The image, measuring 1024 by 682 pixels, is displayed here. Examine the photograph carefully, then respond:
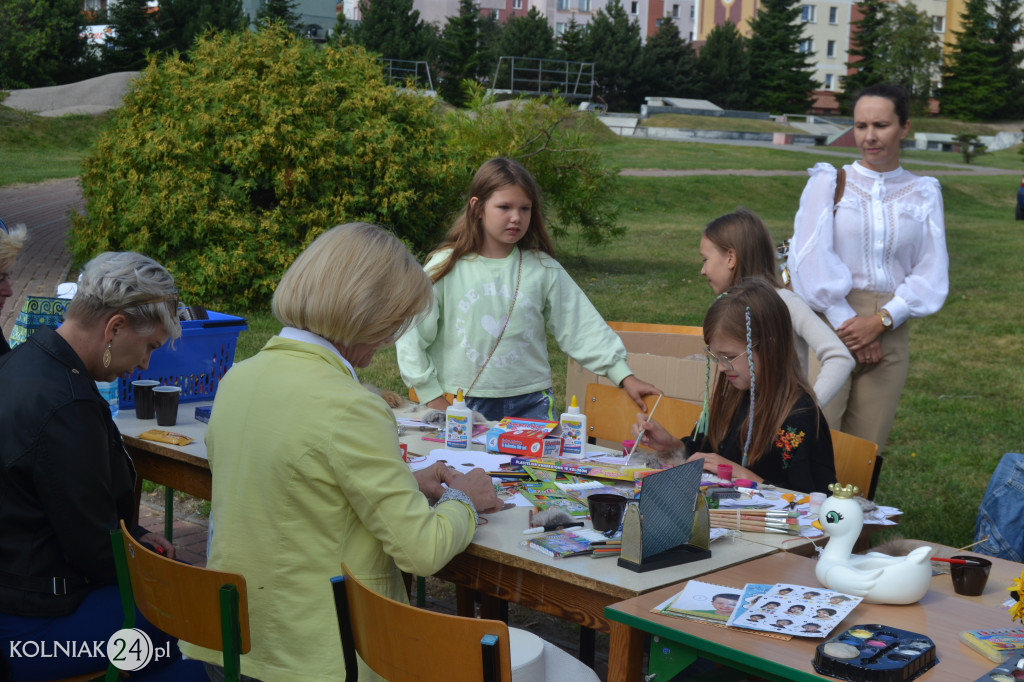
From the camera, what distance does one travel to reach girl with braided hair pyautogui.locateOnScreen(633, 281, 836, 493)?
3525 mm

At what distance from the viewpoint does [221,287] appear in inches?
404

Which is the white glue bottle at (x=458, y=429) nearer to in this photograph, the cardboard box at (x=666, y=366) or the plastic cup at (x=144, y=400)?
the cardboard box at (x=666, y=366)

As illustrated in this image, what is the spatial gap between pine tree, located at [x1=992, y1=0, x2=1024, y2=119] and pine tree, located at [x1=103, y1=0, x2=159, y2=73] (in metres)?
43.3

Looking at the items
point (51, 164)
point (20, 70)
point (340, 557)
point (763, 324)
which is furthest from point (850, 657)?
point (20, 70)

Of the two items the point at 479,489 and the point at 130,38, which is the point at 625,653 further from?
the point at 130,38

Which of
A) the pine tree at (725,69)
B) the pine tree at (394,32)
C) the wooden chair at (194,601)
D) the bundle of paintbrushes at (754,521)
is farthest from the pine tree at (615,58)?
the wooden chair at (194,601)

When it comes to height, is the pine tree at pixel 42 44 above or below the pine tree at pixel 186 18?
below

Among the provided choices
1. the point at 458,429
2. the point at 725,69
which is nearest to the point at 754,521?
the point at 458,429

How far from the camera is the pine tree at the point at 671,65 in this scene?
185 feet

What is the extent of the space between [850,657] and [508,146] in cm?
1040

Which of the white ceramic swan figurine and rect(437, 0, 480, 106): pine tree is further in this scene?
rect(437, 0, 480, 106): pine tree

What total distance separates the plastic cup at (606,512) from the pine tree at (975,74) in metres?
59.7

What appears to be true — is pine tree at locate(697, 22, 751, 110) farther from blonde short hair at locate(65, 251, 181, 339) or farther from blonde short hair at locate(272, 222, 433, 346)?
blonde short hair at locate(272, 222, 433, 346)

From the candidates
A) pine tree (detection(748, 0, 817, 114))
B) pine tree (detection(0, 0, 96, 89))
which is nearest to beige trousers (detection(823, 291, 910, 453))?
pine tree (detection(0, 0, 96, 89))
